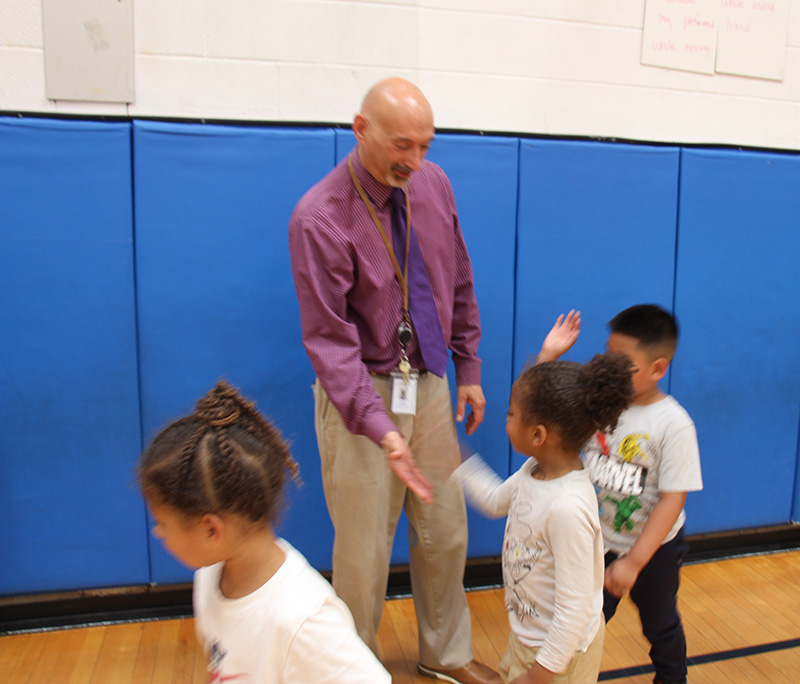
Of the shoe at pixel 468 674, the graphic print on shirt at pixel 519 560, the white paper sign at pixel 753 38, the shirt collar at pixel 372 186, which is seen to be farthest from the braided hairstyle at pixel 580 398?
the white paper sign at pixel 753 38

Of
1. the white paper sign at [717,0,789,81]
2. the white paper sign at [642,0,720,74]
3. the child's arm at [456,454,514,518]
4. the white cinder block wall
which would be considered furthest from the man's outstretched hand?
the white paper sign at [717,0,789,81]

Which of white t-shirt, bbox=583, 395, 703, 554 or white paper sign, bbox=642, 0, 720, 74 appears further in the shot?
white paper sign, bbox=642, 0, 720, 74

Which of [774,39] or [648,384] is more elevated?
[774,39]

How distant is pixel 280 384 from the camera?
98.0 inches

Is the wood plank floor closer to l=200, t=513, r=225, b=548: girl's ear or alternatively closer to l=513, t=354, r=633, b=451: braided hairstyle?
l=513, t=354, r=633, b=451: braided hairstyle

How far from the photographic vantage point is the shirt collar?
1909 mm

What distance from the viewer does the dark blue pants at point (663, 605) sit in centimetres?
189

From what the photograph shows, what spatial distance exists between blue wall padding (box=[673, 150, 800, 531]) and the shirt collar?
1.45m

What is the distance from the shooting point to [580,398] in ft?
4.73

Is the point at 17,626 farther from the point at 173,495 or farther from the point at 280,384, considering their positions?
the point at 173,495

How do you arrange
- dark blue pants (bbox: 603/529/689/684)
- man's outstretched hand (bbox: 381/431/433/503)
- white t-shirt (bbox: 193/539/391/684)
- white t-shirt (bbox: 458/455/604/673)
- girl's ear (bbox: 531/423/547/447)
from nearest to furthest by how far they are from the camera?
white t-shirt (bbox: 193/539/391/684) < white t-shirt (bbox: 458/455/604/673) < girl's ear (bbox: 531/423/547/447) < man's outstretched hand (bbox: 381/431/433/503) < dark blue pants (bbox: 603/529/689/684)

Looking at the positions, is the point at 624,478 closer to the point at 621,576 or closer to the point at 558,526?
the point at 621,576

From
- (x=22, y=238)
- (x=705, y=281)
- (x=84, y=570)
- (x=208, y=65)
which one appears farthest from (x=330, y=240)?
(x=705, y=281)

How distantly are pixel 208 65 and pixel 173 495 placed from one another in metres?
1.78
